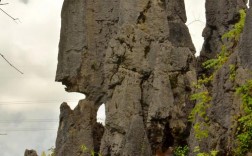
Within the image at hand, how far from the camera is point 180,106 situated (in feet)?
92.7

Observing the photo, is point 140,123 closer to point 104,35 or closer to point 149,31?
point 149,31

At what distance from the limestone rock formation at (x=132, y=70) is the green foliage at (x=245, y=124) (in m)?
8.09

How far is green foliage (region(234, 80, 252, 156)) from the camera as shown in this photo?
14805mm

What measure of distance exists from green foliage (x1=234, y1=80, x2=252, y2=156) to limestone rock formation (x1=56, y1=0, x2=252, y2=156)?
8.09m

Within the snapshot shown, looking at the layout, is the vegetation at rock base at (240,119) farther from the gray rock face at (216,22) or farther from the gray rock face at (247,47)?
the gray rock face at (216,22)

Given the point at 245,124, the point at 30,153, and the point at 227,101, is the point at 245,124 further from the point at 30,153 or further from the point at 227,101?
the point at 30,153

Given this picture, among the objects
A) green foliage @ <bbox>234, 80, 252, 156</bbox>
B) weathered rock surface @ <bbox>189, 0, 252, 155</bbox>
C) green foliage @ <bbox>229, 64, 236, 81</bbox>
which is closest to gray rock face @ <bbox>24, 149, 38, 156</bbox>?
weathered rock surface @ <bbox>189, 0, 252, 155</bbox>

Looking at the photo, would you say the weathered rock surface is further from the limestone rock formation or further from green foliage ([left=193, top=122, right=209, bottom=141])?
the limestone rock formation

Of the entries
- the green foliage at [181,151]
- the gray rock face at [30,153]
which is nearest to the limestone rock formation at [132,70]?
the green foliage at [181,151]

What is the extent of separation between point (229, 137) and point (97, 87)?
62.5 feet

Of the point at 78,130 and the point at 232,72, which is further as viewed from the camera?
the point at 78,130

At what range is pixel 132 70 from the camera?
2933 centimetres

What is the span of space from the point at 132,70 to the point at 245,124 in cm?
1491

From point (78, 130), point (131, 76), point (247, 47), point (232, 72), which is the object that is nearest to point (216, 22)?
point (131, 76)
